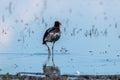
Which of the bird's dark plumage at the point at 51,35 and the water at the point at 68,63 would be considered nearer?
the water at the point at 68,63

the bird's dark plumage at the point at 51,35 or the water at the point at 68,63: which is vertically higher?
the bird's dark plumage at the point at 51,35

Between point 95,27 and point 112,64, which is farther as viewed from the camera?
point 95,27

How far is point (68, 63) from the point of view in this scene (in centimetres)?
1453

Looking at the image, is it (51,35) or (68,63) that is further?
(51,35)

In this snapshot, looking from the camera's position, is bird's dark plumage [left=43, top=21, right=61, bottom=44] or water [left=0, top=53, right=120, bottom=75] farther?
bird's dark plumage [left=43, top=21, right=61, bottom=44]

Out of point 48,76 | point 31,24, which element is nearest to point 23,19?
point 31,24

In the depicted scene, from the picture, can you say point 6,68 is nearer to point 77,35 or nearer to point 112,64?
point 112,64

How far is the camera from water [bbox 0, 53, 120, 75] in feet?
43.9

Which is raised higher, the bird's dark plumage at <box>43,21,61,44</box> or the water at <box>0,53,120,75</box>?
the bird's dark plumage at <box>43,21,61,44</box>

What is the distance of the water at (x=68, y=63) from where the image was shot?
13375 millimetres

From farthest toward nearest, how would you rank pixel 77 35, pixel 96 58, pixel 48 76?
1. pixel 77 35
2. pixel 96 58
3. pixel 48 76

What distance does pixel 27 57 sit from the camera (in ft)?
51.6

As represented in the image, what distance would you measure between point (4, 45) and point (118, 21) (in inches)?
215

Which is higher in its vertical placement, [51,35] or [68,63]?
[51,35]
